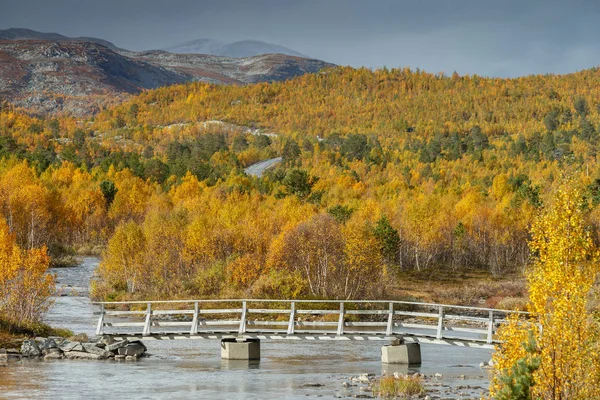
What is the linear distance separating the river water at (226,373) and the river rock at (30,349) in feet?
5.44

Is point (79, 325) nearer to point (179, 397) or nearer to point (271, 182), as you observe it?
point (179, 397)

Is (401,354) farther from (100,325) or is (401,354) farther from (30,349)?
(30,349)

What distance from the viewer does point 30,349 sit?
41.8 meters

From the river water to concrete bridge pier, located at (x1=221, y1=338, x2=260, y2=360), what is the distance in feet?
1.75

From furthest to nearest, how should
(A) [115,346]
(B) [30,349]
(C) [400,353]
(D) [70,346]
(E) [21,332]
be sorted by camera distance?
(E) [21,332]
(D) [70,346]
(A) [115,346]
(B) [30,349]
(C) [400,353]

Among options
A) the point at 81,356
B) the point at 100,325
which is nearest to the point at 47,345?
the point at 81,356

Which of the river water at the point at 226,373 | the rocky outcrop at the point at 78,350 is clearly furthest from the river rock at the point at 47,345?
the river water at the point at 226,373

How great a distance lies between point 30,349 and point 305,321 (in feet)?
62.3

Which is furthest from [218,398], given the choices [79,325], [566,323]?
[79,325]

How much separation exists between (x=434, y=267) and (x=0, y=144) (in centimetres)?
12930

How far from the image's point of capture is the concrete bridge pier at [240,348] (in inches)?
1613

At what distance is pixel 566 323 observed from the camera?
2052 cm

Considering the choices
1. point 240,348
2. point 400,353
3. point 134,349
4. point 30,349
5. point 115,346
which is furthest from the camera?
point 134,349

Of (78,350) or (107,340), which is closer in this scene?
(78,350)
